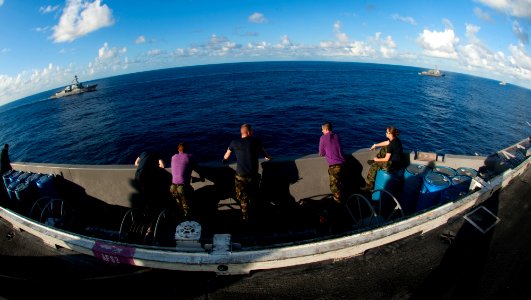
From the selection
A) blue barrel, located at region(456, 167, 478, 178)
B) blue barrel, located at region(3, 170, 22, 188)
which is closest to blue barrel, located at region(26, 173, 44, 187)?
blue barrel, located at region(3, 170, 22, 188)

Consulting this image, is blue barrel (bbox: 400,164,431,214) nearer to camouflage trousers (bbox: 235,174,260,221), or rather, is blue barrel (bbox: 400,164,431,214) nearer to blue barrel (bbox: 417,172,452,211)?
blue barrel (bbox: 417,172,452,211)

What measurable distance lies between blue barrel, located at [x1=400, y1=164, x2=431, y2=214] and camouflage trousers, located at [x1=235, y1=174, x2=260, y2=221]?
3418 mm

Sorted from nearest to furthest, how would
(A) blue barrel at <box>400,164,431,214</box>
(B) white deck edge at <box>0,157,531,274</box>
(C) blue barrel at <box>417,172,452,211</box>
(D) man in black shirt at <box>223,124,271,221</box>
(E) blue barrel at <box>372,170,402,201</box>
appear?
(B) white deck edge at <box>0,157,531,274</box>, (D) man in black shirt at <box>223,124,271,221</box>, (C) blue barrel at <box>417,172,452,211</box>, (A) blue barrel at <box>400,164,431,214</box>, (E) blue barrel at <box>372,170,402,201</box>

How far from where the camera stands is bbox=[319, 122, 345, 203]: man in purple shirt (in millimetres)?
5461

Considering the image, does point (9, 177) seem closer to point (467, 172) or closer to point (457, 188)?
point (457, 188)

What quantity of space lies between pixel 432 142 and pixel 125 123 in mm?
40006

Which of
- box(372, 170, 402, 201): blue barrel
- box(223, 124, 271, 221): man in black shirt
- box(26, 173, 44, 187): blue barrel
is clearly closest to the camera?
box(223, 124, 271, 221): man in black shirt

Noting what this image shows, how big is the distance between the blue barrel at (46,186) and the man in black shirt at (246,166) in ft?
15.0

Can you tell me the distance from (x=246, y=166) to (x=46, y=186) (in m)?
4.87

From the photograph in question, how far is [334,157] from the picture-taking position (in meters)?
5.49

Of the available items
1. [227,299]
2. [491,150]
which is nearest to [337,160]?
[227,299]

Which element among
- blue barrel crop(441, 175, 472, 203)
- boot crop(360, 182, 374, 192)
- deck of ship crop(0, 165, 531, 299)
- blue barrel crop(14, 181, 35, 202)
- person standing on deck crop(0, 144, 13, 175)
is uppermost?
person standing on deck crop(0, 144, 13, 175)

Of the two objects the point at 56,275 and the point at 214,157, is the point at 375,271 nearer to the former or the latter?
the point at 56,275

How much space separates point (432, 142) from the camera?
86.7 ft
